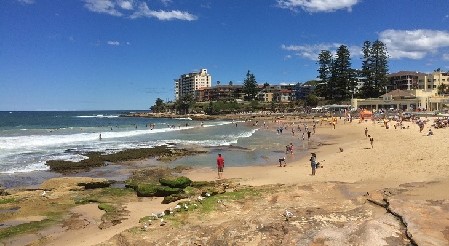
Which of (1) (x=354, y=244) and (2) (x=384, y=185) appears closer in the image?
(1) (x=354, y=244)

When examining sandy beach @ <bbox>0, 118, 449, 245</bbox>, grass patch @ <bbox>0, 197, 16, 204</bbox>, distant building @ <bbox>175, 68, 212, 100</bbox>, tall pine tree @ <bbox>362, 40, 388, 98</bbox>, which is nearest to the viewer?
sandy beach @ <bbox>0, 118, 449, 245</bbox>

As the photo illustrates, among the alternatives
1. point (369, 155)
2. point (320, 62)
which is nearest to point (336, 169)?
point (369, 155)

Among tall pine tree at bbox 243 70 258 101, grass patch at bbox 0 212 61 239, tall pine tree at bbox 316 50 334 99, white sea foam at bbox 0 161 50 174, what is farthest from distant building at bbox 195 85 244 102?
grass patch at bbox 0 212 61 239

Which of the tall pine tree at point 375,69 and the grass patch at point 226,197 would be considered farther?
the tall pine tree at point 375,69

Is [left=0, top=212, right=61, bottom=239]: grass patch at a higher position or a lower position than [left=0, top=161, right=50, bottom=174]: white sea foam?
lower

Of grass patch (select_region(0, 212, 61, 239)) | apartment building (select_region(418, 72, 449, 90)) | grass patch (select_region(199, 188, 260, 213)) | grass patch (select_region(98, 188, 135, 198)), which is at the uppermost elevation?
apartment building (select_region(418, 72, 449, 90))

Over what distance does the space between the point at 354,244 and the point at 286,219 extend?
2177 millimetres

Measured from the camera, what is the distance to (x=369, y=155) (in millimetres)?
23469

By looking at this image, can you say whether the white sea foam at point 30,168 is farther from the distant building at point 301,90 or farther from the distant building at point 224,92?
the distant building at point 224,92

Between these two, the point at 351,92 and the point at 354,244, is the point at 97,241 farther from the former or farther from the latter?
the point at 351,92

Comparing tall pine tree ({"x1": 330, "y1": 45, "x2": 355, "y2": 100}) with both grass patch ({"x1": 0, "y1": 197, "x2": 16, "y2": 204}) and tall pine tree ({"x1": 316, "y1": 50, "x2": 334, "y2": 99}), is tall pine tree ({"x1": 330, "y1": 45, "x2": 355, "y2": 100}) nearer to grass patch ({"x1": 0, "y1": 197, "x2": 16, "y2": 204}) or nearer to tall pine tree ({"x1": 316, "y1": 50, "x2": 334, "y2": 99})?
tall pine tree ({"x1": 316, "y1": 50, "x2": 334, "y2": 99})

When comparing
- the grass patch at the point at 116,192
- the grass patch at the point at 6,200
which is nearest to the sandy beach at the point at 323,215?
the grass patch at the point at 116,192

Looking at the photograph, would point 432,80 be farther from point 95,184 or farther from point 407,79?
point 95,184

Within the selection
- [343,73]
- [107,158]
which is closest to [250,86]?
[343,73]
